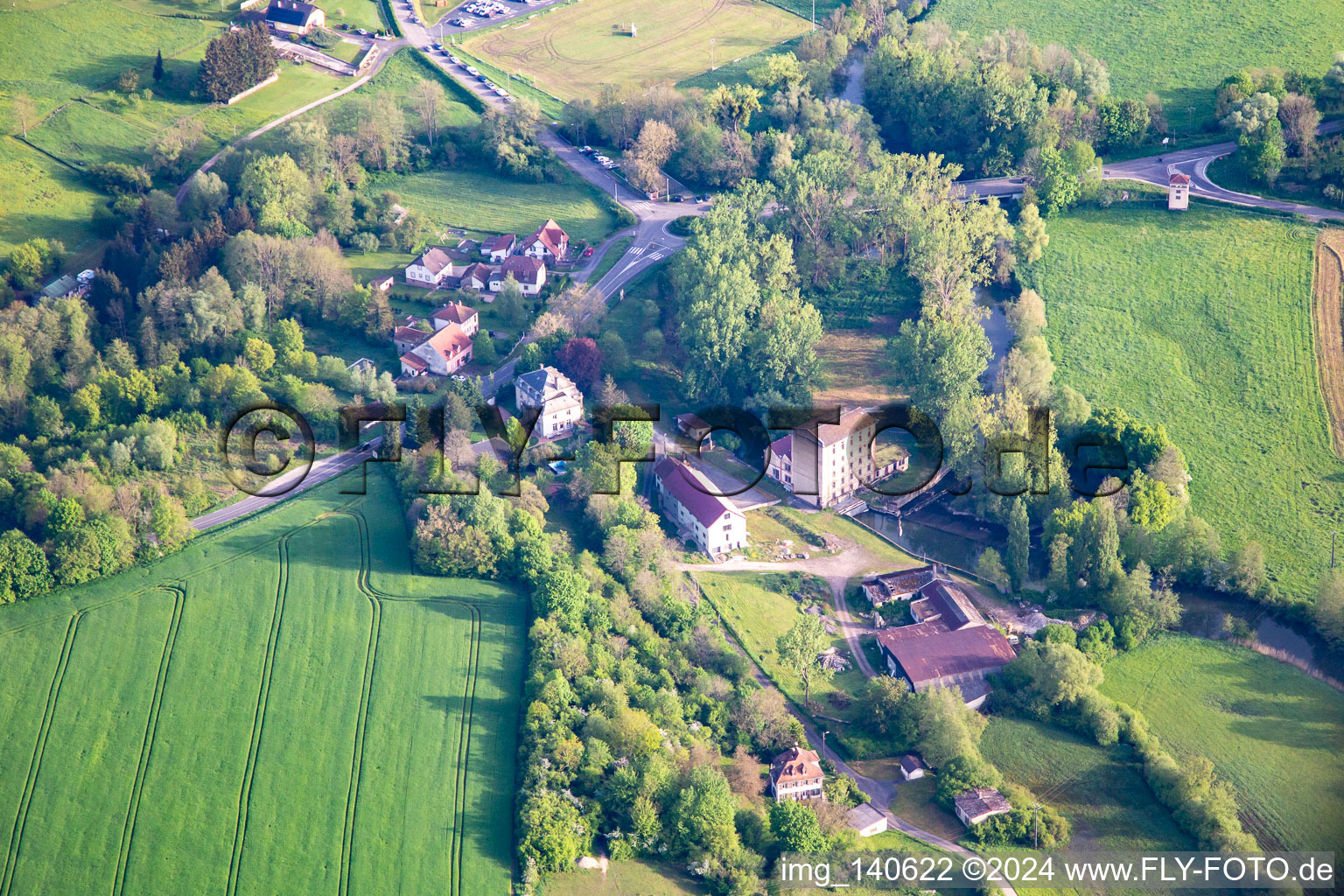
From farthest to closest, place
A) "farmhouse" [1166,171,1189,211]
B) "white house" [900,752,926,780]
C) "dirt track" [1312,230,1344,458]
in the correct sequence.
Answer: "farmhouse" [1166,171,1189,211], "dirt track" [1312,230,1344,458], "white house" [900,752,926,780]

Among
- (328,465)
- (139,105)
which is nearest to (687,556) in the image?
(328,465)

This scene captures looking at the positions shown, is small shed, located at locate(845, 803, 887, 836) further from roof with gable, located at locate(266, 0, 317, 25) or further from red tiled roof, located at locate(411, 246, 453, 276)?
roof with gable, located at locate(266, 0, 317, 25)

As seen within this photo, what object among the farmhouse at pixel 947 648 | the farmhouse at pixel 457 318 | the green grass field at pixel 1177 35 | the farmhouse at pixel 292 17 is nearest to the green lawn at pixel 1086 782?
the farmhouse at pixel 947 648

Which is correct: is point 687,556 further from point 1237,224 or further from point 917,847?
point 1237,224

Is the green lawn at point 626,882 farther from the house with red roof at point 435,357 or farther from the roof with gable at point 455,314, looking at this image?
the roof with gable at point 455,314

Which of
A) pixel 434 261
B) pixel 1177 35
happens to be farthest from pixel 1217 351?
pixel 434 261

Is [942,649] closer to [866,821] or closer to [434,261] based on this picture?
[866,821]

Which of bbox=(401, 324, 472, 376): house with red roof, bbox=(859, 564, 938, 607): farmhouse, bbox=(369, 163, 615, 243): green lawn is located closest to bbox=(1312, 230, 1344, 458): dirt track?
bbox=(859, 564, 938, 607): farmhouse
